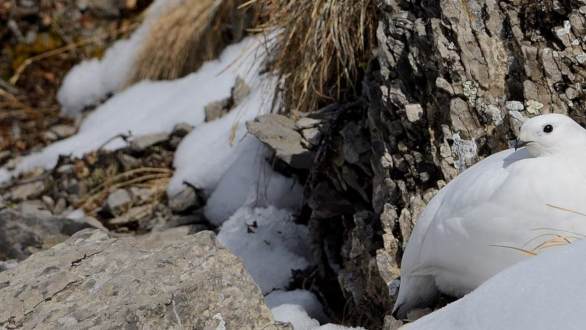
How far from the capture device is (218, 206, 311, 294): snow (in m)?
3.96

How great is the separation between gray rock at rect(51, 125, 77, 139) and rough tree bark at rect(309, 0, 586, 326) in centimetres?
334

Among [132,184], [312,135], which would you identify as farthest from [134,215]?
[312,135]

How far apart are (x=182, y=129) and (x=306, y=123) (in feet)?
4.75

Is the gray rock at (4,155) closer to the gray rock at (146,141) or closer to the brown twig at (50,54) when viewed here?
the brown twig at (50,54)

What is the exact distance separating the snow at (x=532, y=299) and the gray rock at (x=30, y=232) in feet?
10.3

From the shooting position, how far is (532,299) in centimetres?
168

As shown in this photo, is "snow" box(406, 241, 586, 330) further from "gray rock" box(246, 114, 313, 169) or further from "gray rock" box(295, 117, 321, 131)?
"gray rock" box(295, 117, 321, 131)

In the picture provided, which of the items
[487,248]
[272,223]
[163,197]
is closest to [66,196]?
[163,197]

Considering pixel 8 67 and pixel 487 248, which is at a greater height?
pixel 487 248

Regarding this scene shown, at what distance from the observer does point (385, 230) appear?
3078mm

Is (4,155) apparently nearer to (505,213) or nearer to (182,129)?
(182,129)

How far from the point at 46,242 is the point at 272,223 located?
133 centimetres

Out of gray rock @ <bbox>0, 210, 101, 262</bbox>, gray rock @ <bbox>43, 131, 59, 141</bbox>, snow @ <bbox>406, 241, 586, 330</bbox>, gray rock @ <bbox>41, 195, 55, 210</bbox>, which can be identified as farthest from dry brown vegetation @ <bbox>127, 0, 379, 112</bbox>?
snow @ <bbox>406, 241, 586, 330</bbox>

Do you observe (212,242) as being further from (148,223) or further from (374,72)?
(148,223)
